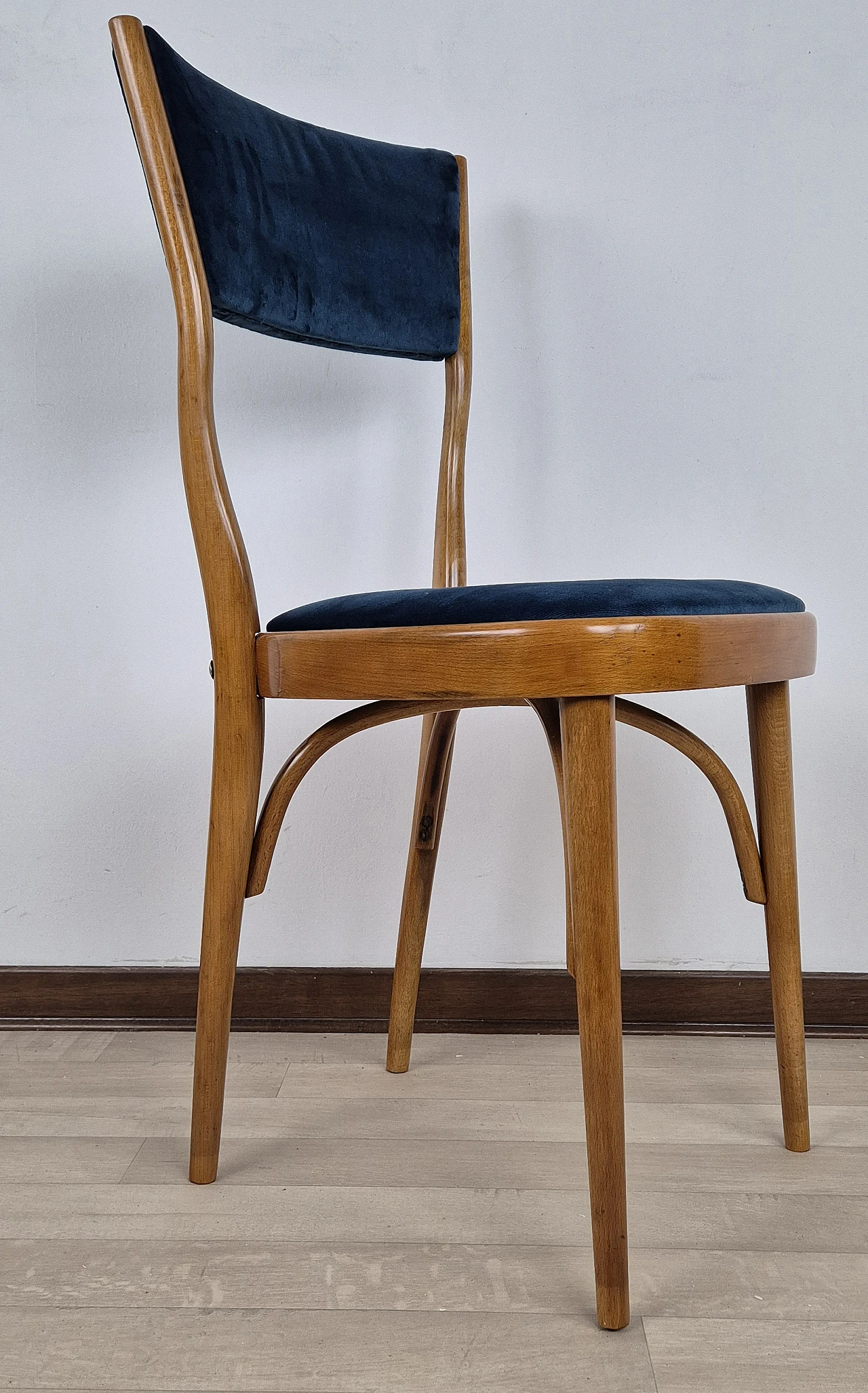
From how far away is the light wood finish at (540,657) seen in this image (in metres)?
0.68

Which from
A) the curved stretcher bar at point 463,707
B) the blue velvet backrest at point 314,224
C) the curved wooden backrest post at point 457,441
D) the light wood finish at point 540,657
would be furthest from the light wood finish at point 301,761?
the blue velvet backrest at point 314,224

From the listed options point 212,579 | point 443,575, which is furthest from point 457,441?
point 212,579

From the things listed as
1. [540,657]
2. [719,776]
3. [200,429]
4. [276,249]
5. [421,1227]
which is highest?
[276,249]

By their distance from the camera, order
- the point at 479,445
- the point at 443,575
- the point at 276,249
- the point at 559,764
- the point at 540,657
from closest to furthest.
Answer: the point at 540,657, the point at 559,764, the point at 276,249, the point at 443,575, the point at 479,445

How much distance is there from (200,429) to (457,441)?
0.35 m

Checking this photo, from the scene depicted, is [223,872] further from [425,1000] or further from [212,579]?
[425,1000]

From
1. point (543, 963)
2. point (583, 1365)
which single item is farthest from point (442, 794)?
point (583, 1365)

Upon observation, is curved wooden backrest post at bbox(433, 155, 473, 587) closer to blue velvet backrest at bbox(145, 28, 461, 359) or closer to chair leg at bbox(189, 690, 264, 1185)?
blue velvet backrest at bbox(145, 28, 461, 359)

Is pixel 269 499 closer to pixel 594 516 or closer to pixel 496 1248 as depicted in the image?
pixel 594 516

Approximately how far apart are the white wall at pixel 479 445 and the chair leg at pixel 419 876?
0.15 metres

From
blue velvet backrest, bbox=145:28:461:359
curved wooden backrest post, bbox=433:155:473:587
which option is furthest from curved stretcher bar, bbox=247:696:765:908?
blue velvet backrest, bbox=145:28:461:359

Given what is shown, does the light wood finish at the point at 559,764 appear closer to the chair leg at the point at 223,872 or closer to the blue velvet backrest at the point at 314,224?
the chair leg at the point at 223,872

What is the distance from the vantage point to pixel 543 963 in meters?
1.28

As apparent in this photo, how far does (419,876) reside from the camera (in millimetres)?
1114
